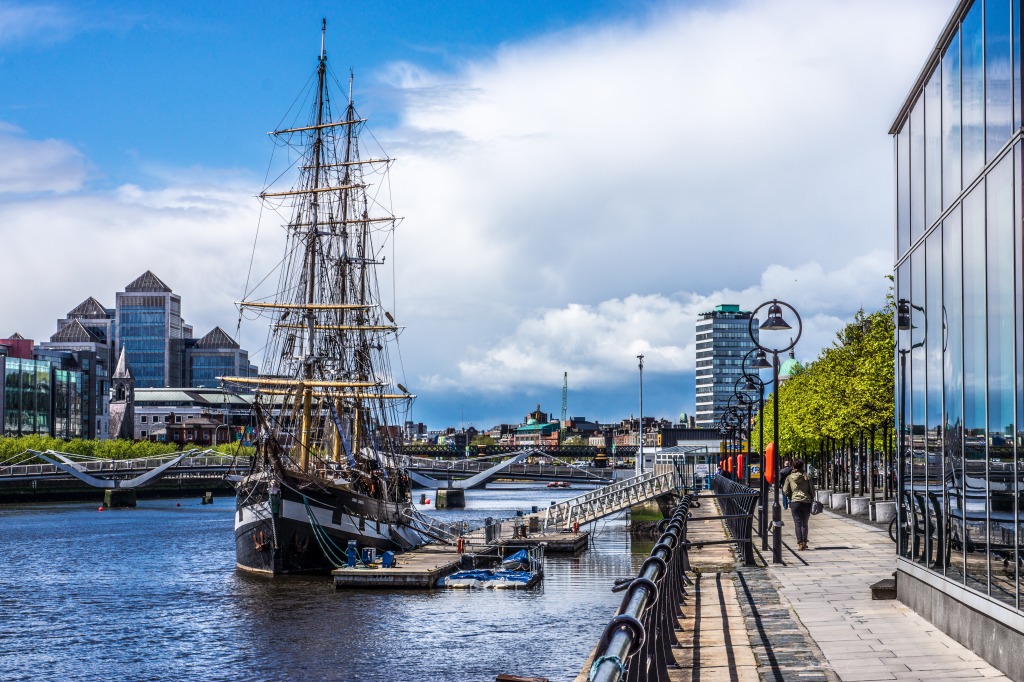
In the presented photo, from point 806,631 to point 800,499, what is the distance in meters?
14.2

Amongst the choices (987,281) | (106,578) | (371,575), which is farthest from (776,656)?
(106,578)

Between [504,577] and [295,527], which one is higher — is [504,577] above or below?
below

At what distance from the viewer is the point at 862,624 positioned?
1744 cm

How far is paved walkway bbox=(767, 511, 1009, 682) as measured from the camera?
1384 centimetres

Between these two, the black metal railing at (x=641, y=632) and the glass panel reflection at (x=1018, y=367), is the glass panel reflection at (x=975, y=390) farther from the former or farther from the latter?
the black metal railing at (x=641, y=632)

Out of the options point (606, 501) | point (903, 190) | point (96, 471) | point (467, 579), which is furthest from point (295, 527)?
point (96, 471)

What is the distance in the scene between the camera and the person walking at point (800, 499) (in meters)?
30.3

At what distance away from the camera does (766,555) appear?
29.2 meters

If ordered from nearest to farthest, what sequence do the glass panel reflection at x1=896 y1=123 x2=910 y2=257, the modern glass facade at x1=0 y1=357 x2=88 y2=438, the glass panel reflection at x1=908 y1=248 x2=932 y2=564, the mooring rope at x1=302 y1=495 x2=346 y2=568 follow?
the glass panel reflection at x1=908 y1=248 x2=932 y2=564
the glass panel reflection at x1=896 y1=123 x2=910 y2=257
the mooring rope at x1=302 y1=495 x2=346 y2=568
the modern glass facade at x1=0 y1=357 x2=88 y2=438

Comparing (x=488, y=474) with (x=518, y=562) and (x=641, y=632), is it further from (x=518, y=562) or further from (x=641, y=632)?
(x=641, y=632)

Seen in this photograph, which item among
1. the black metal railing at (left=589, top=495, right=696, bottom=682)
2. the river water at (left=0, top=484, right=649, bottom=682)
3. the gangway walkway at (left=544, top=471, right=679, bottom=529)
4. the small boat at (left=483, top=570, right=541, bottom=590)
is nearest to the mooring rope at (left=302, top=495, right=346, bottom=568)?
the river water at (left=0, top=484, right=649, bottom=682)

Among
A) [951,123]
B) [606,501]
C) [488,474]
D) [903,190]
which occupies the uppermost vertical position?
[951,123]

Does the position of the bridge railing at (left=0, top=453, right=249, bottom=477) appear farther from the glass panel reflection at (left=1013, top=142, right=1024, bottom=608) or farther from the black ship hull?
the glass panel reflection at (left=1013, top=142, right=1024, bottom=608)

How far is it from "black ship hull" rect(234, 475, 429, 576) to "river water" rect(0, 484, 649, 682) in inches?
63.9
